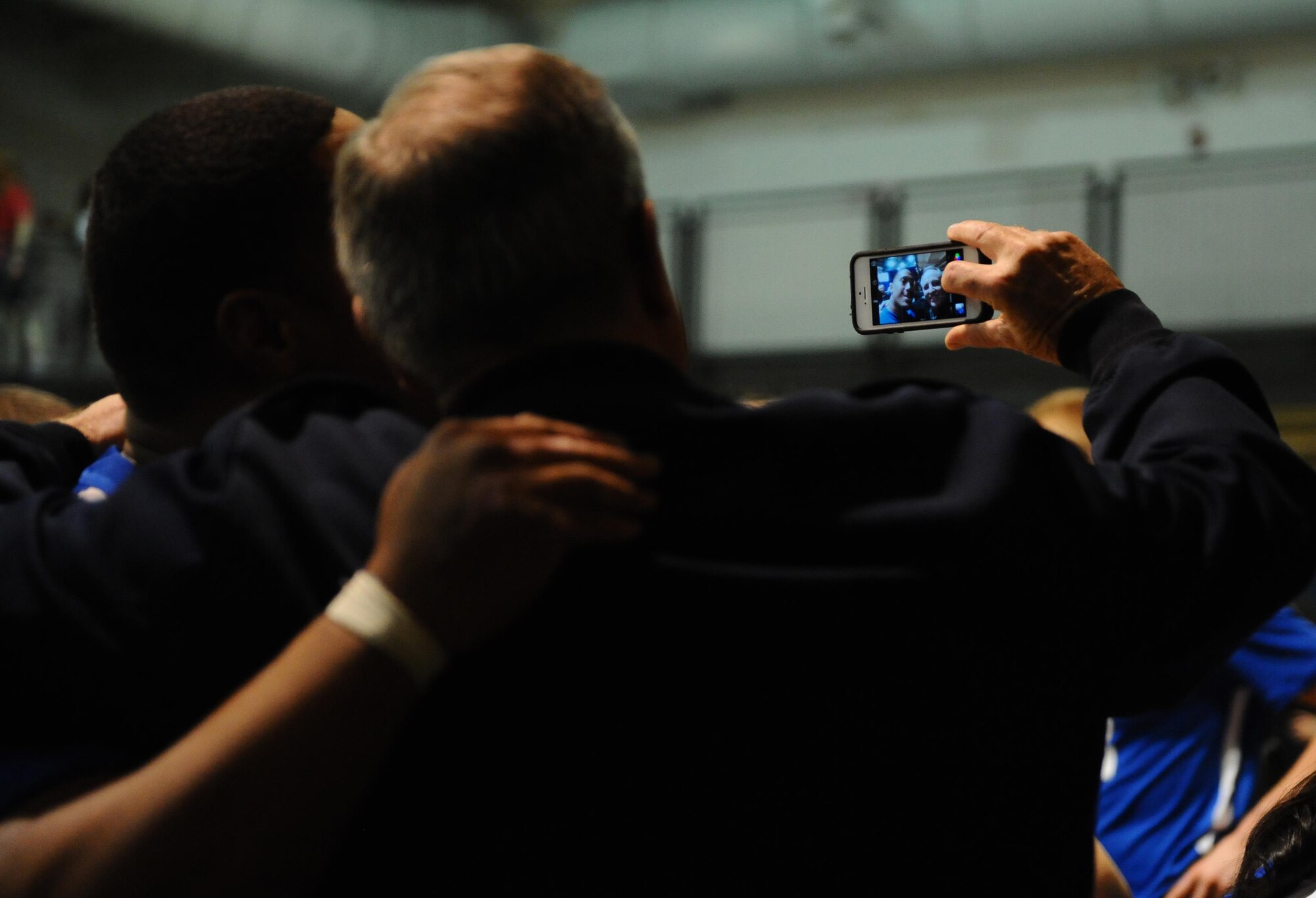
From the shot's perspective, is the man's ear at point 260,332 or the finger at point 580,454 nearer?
the finger at point 580,454

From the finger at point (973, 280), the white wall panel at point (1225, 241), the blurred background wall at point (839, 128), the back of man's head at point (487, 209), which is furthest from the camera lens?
the blurred background wall at point (839, 128)

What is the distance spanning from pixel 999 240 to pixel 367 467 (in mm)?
741

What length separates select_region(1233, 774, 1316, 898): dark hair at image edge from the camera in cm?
133

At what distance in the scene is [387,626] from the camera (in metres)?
0.91

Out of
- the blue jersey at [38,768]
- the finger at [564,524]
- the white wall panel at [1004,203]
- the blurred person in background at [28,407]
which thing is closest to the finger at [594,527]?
the finger at [564,524]

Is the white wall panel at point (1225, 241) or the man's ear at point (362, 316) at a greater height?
the man's ear at point (362, 316)

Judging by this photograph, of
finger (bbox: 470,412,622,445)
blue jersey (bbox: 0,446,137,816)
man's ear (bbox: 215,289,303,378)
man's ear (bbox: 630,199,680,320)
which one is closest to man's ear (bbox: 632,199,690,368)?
man's ear (bbox: 630,199,680,320)

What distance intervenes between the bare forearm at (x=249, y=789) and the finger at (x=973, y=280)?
77cm

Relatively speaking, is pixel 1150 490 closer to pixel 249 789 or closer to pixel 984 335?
pixel 984 335

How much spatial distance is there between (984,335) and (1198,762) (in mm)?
1496

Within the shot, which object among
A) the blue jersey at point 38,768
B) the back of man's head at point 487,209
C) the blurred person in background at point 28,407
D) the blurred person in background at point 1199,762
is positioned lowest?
the blurred person in background at point 1199,762

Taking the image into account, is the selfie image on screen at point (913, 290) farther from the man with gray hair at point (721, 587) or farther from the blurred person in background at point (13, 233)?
the blurred person in background at point (13, 233)

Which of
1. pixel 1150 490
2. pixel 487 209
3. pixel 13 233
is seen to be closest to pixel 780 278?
pixel 13 233

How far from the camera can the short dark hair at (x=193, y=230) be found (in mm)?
1284
